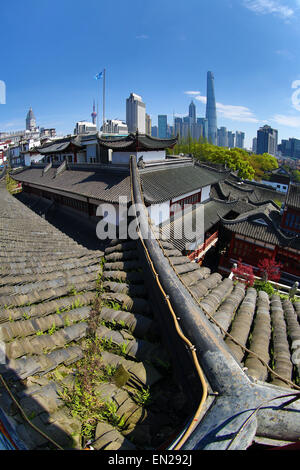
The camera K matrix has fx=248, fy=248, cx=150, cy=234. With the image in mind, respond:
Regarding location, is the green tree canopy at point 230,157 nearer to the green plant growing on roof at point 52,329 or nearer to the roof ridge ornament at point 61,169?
the roof ridge ornament at point 61,169

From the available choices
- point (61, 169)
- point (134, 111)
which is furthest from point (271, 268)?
point (134, 111)

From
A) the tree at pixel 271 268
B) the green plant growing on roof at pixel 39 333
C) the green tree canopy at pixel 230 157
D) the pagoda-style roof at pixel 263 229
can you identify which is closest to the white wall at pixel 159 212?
the pagoda-style roof at pixel 263 229

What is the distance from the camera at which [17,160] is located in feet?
277

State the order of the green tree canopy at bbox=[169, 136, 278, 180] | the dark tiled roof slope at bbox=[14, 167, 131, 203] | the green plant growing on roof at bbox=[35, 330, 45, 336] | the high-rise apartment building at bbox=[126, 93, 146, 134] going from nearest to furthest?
the green plant growing on roof at bbox=[35, 330, 45, 336] → the dark tiled roof slope at bbox=[14, 167, 131, 203] → the green tree canopy at bbox=[169, 136, 278, 180] → the high-rise apartment building at bbox=[126, 93, 146, 134]

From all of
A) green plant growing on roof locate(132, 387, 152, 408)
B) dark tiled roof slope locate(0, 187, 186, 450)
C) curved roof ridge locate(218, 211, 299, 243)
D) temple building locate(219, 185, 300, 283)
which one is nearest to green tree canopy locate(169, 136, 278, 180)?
curved roof ridge locate(218, 211, 299, 243)

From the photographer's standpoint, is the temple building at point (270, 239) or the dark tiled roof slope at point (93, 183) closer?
the dark tiled roof slope at point (93, 183)

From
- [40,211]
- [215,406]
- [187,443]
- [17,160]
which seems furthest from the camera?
[17,160]

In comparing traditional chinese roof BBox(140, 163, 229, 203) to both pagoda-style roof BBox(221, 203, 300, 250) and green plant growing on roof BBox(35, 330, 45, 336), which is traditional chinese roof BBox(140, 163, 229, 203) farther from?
green plant growing on roof BBox(35, 330, 45, 336)

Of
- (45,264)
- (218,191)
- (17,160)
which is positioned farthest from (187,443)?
(17,160)

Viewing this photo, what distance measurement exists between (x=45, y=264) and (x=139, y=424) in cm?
462

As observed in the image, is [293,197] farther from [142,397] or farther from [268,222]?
[142,397]

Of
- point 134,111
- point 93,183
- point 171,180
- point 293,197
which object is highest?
point 134,111

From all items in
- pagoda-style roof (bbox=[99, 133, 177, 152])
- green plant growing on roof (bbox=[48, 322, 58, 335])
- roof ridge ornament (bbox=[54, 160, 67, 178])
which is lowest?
green plant growing on roof (bbox=[48, 322, 58, 335])
